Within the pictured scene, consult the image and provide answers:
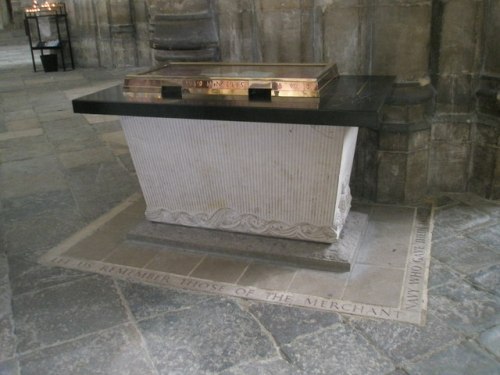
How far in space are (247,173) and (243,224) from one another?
1.15ft

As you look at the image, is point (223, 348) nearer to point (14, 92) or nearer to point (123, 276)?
point (123, 276)

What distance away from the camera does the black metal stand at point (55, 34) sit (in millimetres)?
10344

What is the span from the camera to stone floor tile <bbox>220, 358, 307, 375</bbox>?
Result: 207 cm

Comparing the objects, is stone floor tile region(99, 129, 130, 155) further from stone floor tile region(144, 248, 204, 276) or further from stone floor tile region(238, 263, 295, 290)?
stone floor tile region(238, 263, 295, 290)

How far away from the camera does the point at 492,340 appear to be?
86.5 inches

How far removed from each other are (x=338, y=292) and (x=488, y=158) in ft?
5.67

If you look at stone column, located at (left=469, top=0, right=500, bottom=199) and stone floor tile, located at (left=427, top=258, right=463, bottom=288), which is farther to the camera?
stone column, located at (left=469, top=0, right=500, bottom=199)

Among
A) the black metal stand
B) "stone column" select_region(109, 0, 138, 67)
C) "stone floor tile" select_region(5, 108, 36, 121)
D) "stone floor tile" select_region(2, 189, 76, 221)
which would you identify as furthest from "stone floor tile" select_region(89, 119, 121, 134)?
the black metal stand

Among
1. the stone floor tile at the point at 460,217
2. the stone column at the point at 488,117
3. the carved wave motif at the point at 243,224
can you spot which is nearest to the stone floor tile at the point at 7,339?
the carved wave motif at the point at 243,224

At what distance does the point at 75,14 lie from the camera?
431 inches

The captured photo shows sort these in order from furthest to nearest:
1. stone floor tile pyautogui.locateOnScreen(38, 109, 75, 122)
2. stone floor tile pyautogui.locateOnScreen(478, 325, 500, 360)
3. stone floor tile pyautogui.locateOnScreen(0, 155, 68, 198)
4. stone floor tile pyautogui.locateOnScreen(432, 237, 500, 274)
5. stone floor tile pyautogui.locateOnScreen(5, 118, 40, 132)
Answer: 1. stone floor tile pyautogui.locateOnScreen(38, 109, 75, 122)
2. stone floor tile pyautogui.locateOnScreen(5, 118, 40, 132)
3. stone floor tile pyautogui.locateOnScreen(0, 155, 68, 198)
4. stone floor tile pyautogui.locateOnScreen(432, 237, 500, 274)
5. stone floor tile pyautogui.locateOnScreen(478, 325, 500, 360)

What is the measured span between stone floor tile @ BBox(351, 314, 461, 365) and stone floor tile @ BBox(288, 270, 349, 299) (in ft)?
0.84

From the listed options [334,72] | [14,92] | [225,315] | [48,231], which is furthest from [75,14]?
[225,315]

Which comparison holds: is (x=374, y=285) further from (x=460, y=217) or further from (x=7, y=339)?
(x=7, y=339)
